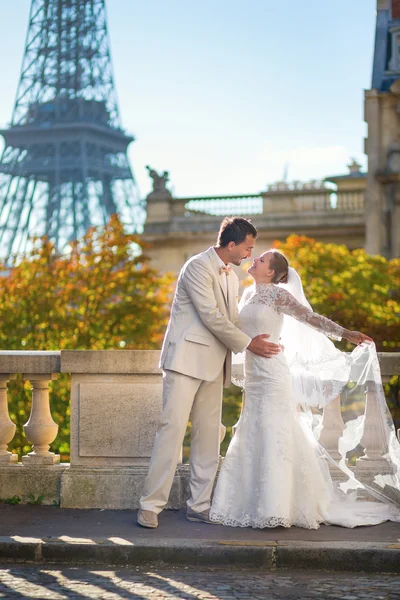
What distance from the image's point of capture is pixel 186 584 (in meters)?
6.27

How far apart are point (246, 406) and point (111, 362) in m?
1.15

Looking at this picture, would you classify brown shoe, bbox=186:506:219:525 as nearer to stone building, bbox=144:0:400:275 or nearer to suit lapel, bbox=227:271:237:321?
suit lapel, bbox=227:271:237:321

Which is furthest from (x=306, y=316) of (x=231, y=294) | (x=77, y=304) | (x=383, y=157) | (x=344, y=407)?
(x=383, y=157)

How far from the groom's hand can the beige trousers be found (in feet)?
1.05

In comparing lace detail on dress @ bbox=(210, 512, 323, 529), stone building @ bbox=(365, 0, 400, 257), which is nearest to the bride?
lace detail on dress @ bbox=(210, 512, 323, 529)

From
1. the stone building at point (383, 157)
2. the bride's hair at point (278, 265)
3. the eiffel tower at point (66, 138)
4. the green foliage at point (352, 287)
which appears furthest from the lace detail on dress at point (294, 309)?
the eiffel tower at point (66, 138)

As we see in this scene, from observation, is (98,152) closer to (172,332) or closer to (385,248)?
(385,248)

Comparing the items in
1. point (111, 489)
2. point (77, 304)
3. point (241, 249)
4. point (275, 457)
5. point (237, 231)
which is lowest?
point (111, 489)

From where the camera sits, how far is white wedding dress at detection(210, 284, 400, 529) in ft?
24.4

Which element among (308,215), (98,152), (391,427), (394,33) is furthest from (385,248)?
(98,152)

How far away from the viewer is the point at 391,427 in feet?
26.1

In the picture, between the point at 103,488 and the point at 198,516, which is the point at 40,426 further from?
the point at 198,516

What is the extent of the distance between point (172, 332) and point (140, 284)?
67.1 feet

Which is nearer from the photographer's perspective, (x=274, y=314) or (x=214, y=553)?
(x=214, y=553)
